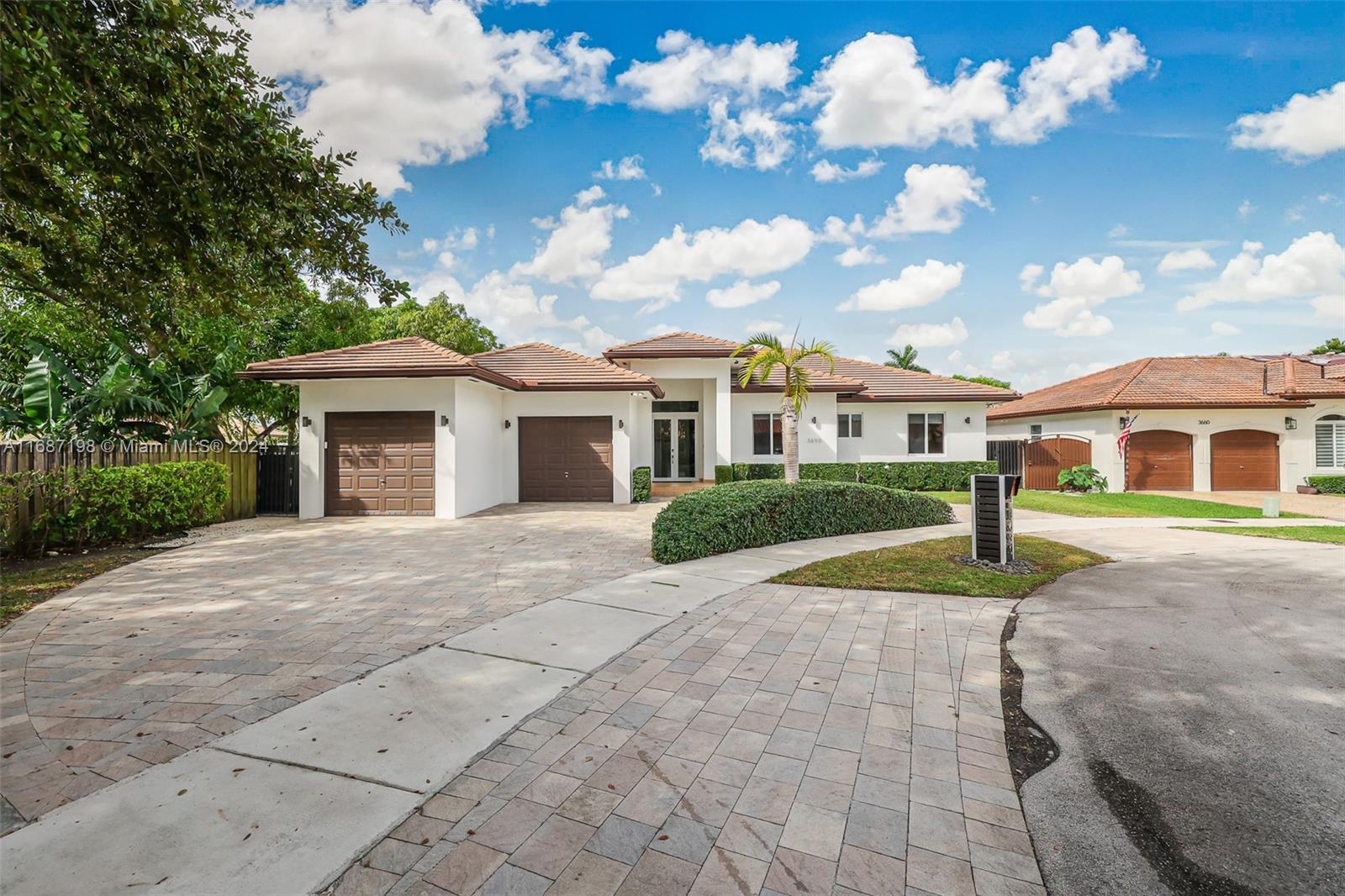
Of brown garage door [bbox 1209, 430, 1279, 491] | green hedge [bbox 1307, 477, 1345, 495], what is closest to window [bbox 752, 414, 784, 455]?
brown garage door [bbox 1209, 430, 1279, 491]

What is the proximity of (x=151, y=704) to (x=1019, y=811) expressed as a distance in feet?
16.6

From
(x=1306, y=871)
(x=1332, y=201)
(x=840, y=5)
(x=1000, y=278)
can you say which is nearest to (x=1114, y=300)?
(x=1000, y=278)

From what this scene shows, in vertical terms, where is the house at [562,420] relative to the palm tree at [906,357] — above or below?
below

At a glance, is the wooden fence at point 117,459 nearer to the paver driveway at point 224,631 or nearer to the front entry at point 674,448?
the paver driveway at point 224,631


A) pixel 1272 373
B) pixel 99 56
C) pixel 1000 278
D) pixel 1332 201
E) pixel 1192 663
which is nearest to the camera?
pixel 99 56

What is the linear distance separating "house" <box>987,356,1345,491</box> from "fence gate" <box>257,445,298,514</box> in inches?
1012

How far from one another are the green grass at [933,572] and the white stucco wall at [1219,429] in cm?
1464

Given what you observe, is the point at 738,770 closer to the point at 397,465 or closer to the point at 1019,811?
the point at 1019,811

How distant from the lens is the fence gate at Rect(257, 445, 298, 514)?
14.4 meters

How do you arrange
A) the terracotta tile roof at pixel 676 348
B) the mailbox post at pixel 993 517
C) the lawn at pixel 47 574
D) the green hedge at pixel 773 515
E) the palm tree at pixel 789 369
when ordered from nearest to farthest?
the lawn at pixel 47 574, the mailbox post at pixel 993 517, the green hedge at pixel 773 515, the palm tree at pixel 789 369, the terracotta tile roof at pixel 676 348

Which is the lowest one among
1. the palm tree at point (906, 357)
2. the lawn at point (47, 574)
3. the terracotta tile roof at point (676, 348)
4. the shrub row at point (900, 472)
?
the lawn at point (47, 574)

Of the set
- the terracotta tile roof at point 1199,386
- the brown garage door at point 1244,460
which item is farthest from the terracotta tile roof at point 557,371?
the brown garage door at point 1244,460

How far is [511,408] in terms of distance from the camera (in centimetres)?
1706

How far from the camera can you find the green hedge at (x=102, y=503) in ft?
28.2
